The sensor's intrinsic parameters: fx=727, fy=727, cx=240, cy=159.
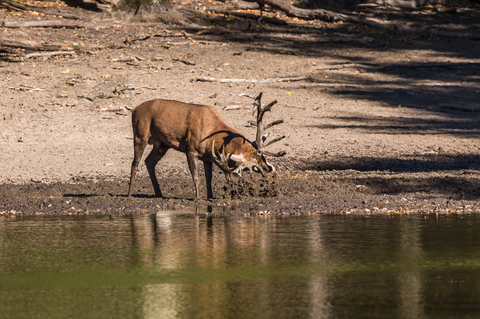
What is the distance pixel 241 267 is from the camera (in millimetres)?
7199

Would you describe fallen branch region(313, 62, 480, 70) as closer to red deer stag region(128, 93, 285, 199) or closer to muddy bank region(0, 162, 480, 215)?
muddy bank region(0, 162, 480, 215)

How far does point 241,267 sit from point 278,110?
12.6 m

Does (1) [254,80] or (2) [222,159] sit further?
(1) [254,80]

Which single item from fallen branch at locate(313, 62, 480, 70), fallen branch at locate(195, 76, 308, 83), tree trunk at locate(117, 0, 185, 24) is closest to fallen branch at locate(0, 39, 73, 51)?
tree trunk at locate(117, 0, 185, 24)

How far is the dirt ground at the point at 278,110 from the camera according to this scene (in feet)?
43.2

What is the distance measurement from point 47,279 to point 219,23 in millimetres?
21053

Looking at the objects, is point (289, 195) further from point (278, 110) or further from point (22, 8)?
point (22, 8)

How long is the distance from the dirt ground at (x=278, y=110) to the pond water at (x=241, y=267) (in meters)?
1.84

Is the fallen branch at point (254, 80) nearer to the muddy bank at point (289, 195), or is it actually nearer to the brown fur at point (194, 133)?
the muddy bank at point (289, 195)

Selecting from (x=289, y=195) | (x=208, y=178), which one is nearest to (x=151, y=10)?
(x=208, y=178)

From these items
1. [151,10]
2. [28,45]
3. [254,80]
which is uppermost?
[151,10]

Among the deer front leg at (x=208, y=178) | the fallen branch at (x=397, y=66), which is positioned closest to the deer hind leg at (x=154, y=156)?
the deer front leg at (x=208, y=178)

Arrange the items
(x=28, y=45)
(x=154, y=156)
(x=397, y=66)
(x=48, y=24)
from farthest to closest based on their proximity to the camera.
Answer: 1. (x=48, y=24)
2. (x=397, y=66)
3. (x=28, y=45)
4. (x=154, y=156)

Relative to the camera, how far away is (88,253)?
315 inches
